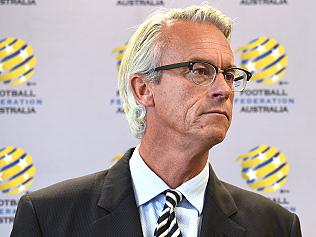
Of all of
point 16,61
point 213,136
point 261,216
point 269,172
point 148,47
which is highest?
point 148,47

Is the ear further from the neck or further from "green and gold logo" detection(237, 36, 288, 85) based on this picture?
"green and gold logo" detection(237, 36, 288, 85)

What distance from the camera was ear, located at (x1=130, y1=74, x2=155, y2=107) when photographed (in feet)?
5.75

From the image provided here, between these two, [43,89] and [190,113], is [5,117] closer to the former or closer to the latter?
[43,89]

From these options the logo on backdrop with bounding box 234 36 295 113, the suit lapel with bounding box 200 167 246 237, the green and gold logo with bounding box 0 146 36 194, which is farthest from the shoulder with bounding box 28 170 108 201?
the logo on backdrop with bounding box 234 36 295 113

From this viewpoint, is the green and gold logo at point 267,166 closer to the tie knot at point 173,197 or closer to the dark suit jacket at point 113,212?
the dark suit jacket at point 113,212

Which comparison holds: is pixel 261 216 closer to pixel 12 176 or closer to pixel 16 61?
pixel 12 176

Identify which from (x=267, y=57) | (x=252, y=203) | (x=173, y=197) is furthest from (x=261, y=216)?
(x=267, y=57)

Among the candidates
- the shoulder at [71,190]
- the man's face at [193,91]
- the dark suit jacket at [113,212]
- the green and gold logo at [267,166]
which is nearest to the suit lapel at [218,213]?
the dark suit jacket at [113,212]

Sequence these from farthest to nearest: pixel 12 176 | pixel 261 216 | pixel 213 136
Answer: pixel 12 176, pixel 261 216, pixel 213 136

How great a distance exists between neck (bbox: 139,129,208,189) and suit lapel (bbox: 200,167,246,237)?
0.21 ft

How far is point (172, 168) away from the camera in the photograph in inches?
66.9

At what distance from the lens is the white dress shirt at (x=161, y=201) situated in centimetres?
166

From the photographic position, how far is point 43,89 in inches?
101

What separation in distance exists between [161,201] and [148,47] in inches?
14.9
